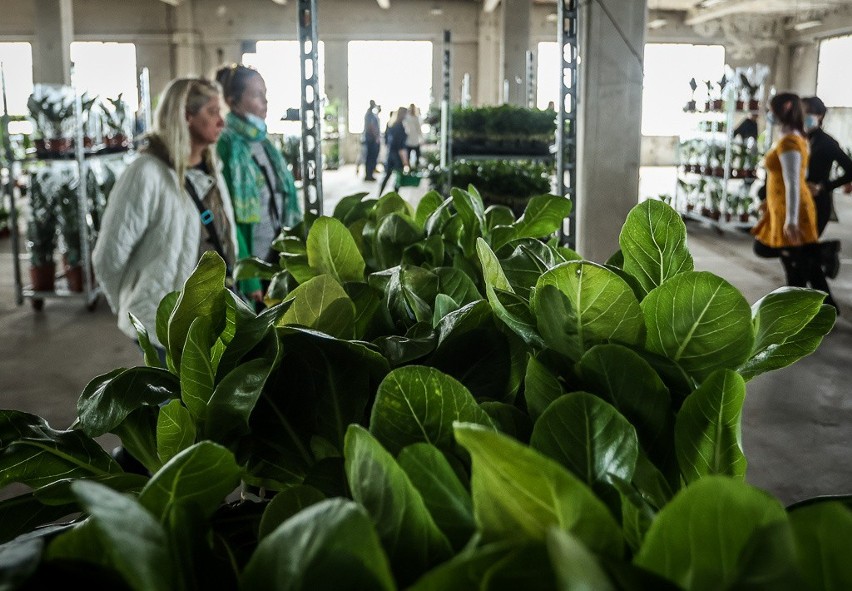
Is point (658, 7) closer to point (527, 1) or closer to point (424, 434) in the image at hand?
point (527, 1)

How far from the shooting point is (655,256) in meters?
0.81

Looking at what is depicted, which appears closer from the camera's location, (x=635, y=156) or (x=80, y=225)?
(x=635, y=156)

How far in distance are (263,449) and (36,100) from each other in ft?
21.1

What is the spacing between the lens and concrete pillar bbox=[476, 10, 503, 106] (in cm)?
2056

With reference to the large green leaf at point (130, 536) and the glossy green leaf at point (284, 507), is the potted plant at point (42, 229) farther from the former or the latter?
the large green leaf at point (130, 536)

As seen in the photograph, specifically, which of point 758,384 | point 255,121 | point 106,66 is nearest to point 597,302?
point 255,121

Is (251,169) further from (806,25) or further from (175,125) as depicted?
(806,25)

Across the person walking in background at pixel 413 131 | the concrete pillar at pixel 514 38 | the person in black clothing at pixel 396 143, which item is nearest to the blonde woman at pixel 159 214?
the concrete pillar at pixel 514 38

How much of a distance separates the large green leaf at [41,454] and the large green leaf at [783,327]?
0.57 m

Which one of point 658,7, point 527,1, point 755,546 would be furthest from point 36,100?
point 658,7

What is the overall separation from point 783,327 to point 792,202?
5.20 meters

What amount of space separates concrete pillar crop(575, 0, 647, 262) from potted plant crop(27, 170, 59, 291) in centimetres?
399

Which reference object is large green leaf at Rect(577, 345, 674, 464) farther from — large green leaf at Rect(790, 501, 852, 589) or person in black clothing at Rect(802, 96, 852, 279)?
person in black clothing at Rect(802, 96, 852, 279)

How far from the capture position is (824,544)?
1.10 feet
